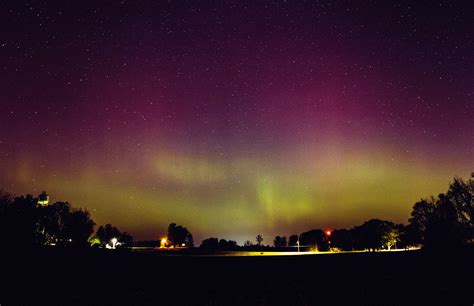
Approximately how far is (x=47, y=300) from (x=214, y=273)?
830 cm

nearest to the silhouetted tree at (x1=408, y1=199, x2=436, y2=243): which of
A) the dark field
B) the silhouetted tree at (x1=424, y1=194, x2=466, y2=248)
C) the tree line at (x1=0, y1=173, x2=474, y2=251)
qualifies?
the tree line at (x1=0, y1=173, x2=474, y2=251)

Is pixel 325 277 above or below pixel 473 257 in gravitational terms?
below

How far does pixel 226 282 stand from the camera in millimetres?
13430

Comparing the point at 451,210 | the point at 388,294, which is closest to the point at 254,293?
the point at 388,294

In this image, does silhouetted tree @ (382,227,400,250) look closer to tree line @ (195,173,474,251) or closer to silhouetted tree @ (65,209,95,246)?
tree line @ (195,173,474,251)

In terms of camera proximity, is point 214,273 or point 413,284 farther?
point 214,273

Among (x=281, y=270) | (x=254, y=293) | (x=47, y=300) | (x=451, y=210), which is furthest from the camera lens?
(x=451, y=210)

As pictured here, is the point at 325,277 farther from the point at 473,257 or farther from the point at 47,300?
the point at 47,300

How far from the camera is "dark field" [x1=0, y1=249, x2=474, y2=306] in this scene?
9.32 meters

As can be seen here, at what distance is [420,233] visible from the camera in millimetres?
93688

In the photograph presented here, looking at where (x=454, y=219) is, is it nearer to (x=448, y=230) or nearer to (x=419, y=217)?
(x=448, y=230)

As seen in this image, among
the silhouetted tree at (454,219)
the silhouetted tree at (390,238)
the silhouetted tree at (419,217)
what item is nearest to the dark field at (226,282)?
the silhouetted tree at (454,219)

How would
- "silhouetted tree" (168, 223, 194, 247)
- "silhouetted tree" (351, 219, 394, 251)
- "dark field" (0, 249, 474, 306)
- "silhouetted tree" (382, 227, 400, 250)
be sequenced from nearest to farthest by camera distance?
"dark field" (0, 249, 474, 306), "silhouetted tree" (351, 219, 394, 251), "silhouetted tree" (382, 227, 400, 250), "silhouetted tree" (168, 223, 194, 247)

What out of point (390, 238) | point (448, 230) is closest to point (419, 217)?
point (390, 238)
